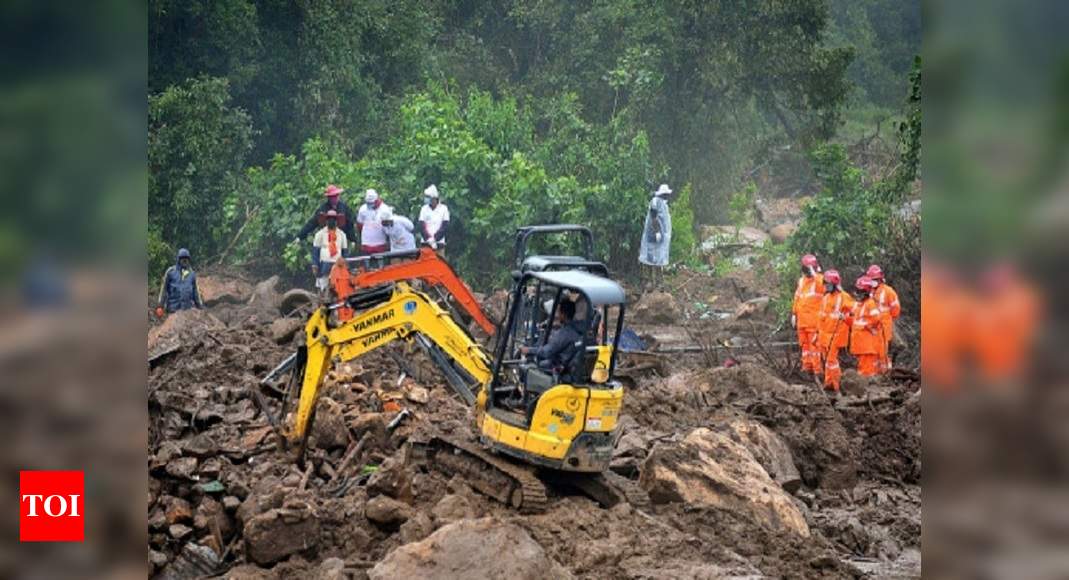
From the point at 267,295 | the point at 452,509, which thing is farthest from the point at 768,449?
the point at 267,295

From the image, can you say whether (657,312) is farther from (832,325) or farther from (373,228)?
(373,228)

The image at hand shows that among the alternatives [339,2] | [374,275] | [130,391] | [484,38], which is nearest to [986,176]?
[130,391]

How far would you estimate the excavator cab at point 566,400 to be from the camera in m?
9.98

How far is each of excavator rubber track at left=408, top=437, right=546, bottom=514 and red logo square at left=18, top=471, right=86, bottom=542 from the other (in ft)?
24.4

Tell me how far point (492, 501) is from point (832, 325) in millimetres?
8451

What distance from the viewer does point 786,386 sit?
53.7 ft

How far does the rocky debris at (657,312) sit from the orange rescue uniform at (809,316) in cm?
455

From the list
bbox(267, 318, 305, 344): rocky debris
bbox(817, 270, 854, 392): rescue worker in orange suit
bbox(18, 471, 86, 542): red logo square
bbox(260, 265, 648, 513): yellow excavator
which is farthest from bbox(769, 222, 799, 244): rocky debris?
bbox(18, 471, 86, 542): red logo square

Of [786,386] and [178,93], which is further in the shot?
[178,93]

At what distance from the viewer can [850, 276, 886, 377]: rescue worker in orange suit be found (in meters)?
17.0

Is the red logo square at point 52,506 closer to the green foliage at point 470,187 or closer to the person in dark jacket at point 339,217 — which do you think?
the person in dark jacket at point 339,217

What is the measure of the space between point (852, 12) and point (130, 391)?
39199 millimetres

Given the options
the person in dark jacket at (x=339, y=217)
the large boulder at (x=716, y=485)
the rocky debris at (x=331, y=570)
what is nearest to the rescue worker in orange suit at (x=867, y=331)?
the large boulder at (x=716, y=485)

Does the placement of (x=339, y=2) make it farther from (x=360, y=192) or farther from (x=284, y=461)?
(x=284, y=461)
